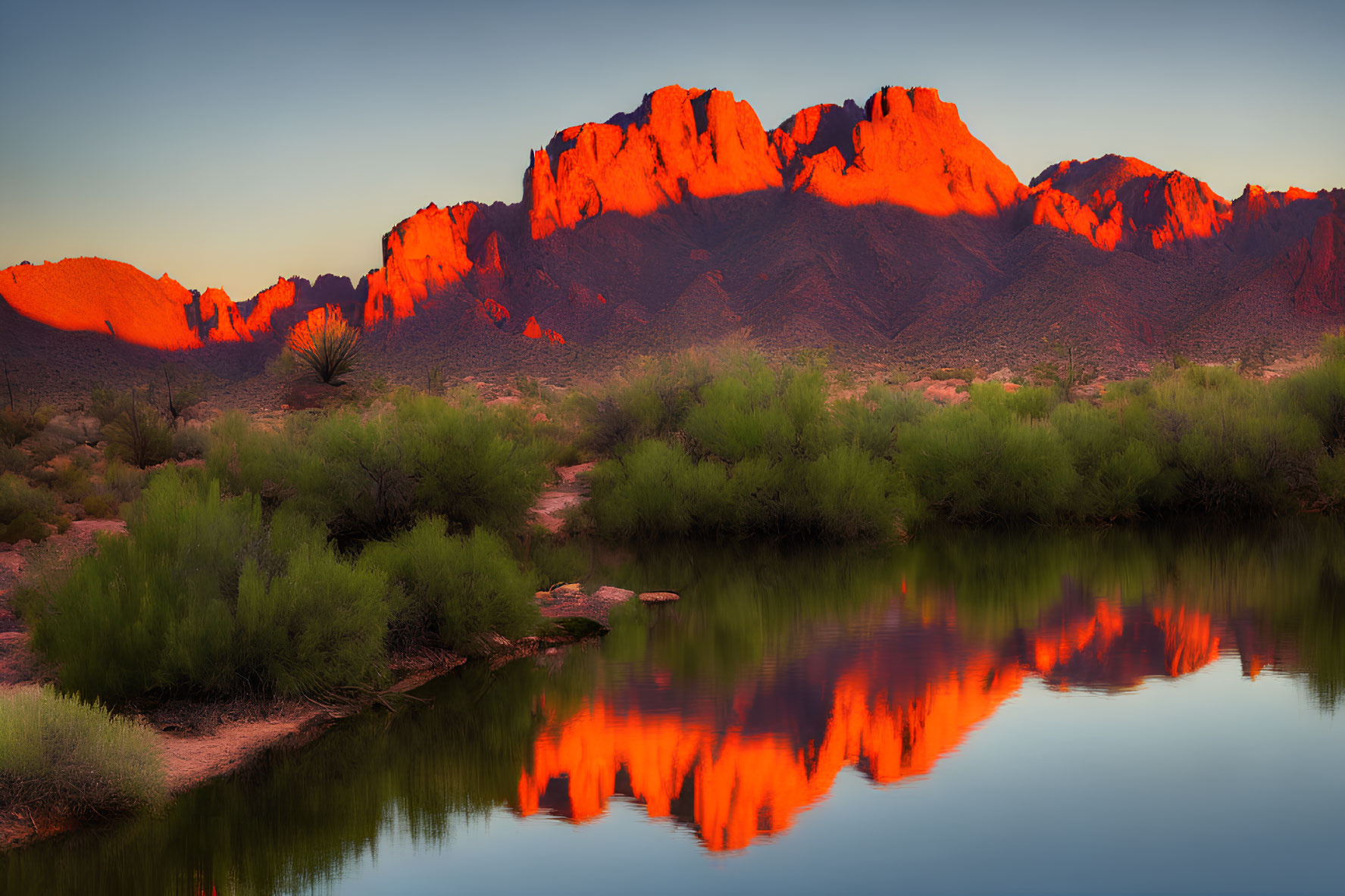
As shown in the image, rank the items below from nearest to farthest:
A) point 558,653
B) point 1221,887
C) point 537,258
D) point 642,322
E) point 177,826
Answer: point 1221,887
point 177,826
point 558,653
point 642,322
point 537,258

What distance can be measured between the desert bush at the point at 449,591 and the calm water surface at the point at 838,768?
0.50 meters

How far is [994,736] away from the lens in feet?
32.0

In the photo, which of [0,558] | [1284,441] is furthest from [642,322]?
[0,558]

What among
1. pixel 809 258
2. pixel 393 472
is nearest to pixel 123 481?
pixel 393 472

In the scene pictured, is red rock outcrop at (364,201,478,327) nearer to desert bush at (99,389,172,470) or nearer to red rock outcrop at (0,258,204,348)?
red rock outcrop at (0,258,204,348)

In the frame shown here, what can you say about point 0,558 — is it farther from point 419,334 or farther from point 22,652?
point 419,334

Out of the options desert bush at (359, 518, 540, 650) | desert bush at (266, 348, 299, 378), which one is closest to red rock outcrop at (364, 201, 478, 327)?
desert bush at (266, 348, 299, 378)

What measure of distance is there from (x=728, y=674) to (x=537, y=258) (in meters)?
90.9

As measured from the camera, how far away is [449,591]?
40.1 feet

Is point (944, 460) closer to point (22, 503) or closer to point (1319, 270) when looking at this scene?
point (22, 503)

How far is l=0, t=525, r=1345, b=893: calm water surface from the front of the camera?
718 centimetres

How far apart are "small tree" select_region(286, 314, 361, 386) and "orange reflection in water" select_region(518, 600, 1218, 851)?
63.1 feet

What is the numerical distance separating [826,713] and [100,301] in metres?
109

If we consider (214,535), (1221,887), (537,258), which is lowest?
(1221,887)
